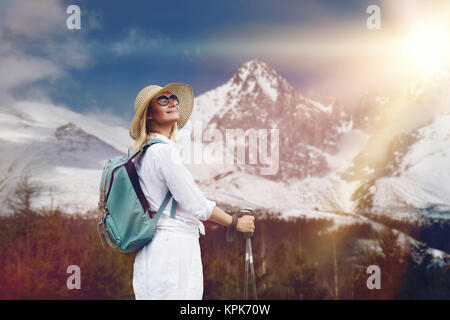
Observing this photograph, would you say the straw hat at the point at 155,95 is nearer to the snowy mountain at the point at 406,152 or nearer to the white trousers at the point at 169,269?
the white trousers at the point at 169,269

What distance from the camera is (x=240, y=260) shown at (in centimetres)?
1792

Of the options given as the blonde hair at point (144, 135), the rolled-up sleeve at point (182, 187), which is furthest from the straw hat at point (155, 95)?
the rolled-up sleeve at point (182, 187)

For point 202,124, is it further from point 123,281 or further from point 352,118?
point 123,281

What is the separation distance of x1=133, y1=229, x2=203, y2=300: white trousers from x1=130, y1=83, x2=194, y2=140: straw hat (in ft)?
1.72

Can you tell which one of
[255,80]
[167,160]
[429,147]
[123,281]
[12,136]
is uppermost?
[255,80]

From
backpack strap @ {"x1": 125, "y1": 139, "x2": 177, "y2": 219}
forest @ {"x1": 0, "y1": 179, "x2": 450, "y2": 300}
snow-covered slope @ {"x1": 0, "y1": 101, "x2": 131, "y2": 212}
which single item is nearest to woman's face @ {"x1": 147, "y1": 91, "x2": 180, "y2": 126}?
backpack strap @ {"x1": 125, "y1": 139, "x2": 177, "y2": 219}

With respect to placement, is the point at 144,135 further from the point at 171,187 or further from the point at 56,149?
the point at 56,149

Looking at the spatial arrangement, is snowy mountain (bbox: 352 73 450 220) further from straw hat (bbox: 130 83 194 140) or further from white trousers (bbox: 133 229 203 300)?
white trousers (bbox: 133 229 203 300)

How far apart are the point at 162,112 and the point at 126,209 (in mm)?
488

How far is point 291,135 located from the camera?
17.6 metres

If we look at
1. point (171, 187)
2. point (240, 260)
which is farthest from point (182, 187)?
point (240, 260)

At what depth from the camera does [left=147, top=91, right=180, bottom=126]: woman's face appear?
7.26 feet
